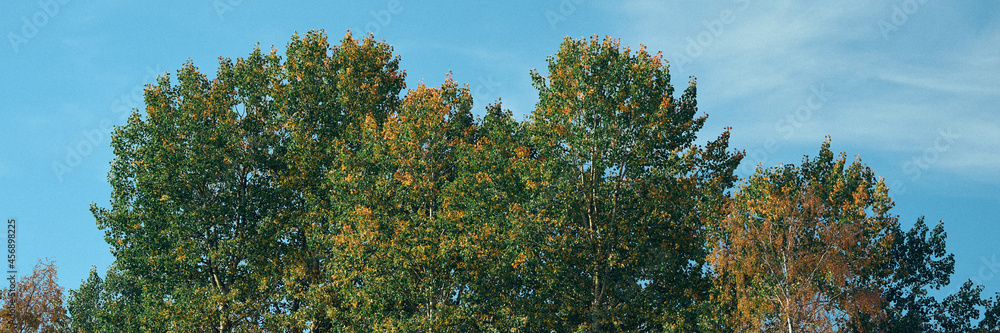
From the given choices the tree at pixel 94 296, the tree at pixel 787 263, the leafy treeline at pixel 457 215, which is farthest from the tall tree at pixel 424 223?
the tree at pixel 94 296

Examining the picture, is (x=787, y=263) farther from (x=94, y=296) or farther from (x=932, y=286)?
(x=94, y=296)

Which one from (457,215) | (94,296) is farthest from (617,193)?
(94,296)

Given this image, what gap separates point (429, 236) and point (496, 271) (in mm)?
2971

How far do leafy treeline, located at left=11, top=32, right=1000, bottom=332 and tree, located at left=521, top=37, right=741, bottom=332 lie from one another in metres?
0.09

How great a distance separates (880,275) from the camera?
49469mm

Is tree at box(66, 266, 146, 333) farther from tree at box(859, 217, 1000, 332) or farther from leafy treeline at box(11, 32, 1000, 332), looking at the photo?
tree at box(859, 217, 1000, 332)

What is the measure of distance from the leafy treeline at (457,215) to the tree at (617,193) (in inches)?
3.6

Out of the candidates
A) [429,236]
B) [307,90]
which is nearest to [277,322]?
[429,236]

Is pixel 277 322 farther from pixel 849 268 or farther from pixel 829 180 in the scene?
pixel 829 180

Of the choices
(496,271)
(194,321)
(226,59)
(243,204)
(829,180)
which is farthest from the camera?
(829,180)

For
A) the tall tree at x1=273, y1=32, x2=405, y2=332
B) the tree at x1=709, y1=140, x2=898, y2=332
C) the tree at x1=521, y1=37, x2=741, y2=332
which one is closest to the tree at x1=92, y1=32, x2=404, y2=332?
the tall tree at x1=273, y1=32, x2=405, y2=332

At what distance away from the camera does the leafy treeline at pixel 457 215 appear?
35.4 metres

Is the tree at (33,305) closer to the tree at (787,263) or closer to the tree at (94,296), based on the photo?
the tree at (94,296)

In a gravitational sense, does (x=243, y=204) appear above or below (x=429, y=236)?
above
